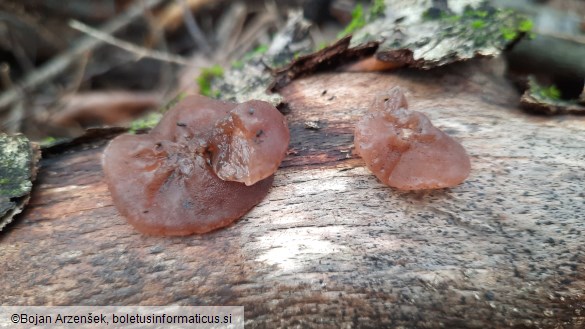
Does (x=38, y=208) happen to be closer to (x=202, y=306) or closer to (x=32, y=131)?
(x=202, y=306)

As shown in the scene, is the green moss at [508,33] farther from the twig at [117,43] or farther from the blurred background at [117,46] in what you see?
the twig at [117,43]

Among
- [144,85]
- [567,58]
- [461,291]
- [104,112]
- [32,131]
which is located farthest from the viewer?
[144,85]

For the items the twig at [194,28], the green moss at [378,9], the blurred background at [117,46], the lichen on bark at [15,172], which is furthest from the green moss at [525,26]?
the twig at [194,28]

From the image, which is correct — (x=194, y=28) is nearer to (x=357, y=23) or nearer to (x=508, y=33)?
(x=357, y=23)

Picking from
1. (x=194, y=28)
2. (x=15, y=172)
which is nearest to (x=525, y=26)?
(x=15, y=172)

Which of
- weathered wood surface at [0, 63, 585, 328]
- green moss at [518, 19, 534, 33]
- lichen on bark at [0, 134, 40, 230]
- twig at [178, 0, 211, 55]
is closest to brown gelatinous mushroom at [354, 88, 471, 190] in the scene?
weathered wood surface at [0, 63, 585, 328]

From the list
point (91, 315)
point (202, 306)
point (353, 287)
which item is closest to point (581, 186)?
point (353, 287)
